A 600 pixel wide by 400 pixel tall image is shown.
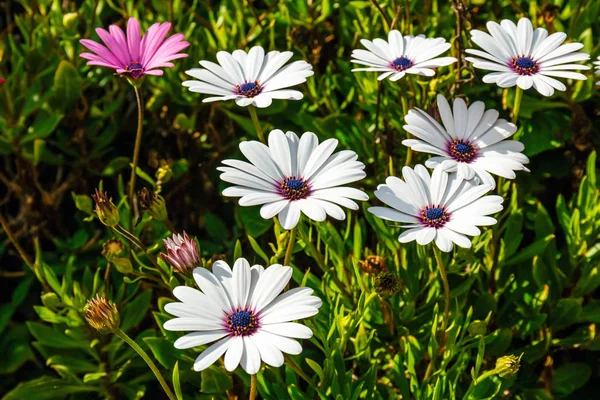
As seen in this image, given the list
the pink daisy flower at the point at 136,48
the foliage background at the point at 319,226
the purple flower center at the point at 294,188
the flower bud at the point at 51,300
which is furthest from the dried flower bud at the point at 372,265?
the flower bud at the point at 51,300

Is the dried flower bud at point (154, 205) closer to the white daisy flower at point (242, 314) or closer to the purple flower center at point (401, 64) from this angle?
the white daisy flower at point (242, 314)

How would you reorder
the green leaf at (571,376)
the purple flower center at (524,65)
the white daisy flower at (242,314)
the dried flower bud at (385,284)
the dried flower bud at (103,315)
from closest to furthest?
the white daisy flower at (242,314) < the dried flower bud at (103,315) < the dried flower bud at (385,284) < the purple flower center at (524,65) < the green leaf at (571,376)

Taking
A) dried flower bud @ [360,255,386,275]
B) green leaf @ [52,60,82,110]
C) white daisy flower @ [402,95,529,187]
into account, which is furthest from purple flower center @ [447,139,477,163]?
green leaf @ [52,60,82,110]

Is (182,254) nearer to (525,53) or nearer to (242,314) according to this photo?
(242,314)

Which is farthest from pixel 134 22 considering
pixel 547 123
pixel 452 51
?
pixel 547 123

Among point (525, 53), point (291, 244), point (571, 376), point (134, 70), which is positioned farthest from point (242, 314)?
point (571, 376)

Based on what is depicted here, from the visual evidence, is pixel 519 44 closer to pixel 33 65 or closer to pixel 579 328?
pixel 579 328
